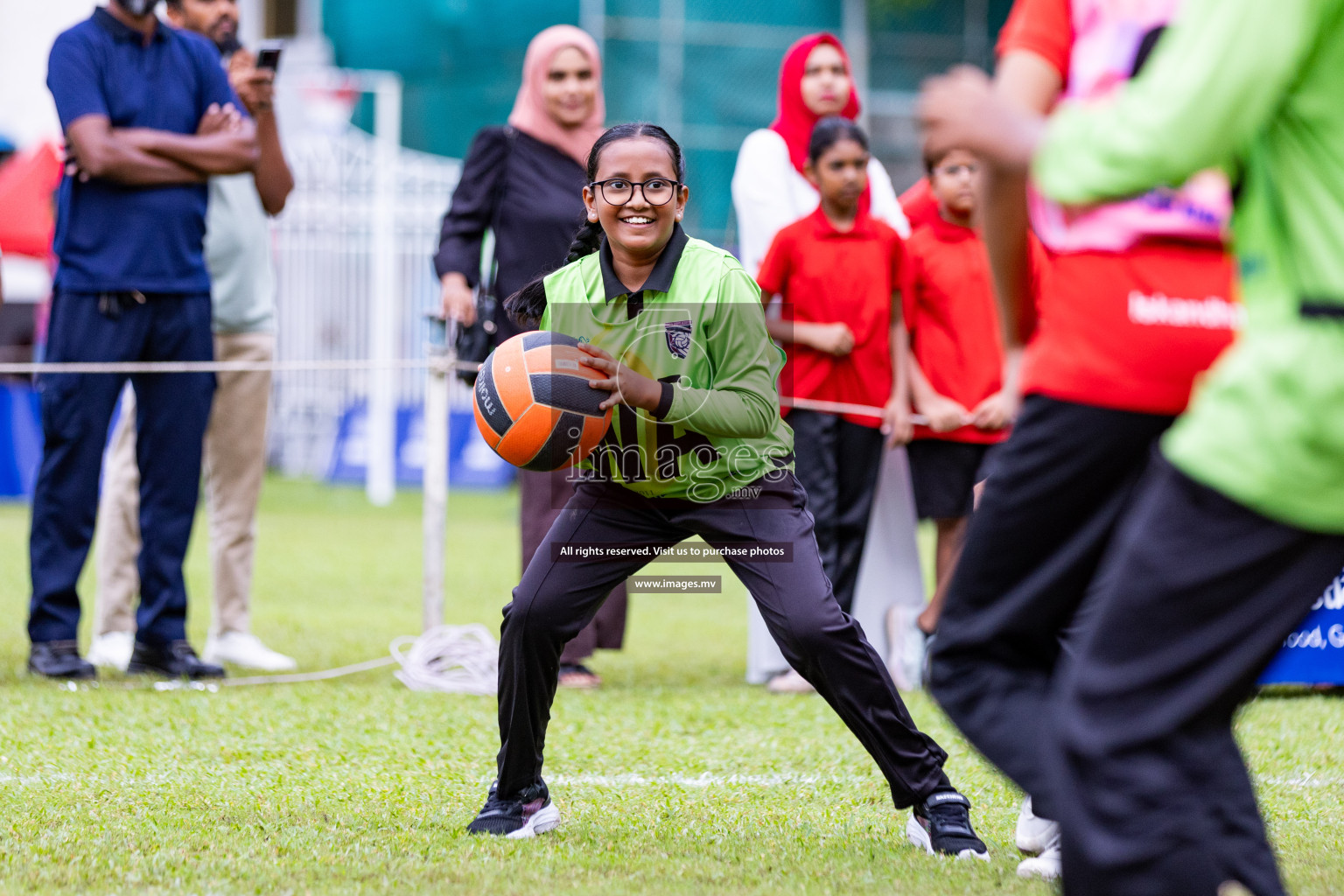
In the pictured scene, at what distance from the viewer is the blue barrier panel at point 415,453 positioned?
1716 cm

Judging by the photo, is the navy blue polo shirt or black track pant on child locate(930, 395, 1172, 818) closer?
black track pant on child locate(930, 395, 1172, 818)

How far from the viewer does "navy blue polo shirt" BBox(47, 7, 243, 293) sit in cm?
632

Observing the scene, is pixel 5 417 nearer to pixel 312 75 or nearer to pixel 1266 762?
pixel 312 75

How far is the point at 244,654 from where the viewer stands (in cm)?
693

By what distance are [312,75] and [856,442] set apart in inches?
567

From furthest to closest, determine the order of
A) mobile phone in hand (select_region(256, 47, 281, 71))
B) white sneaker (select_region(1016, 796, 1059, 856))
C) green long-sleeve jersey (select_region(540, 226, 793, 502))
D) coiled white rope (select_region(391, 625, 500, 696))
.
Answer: mobile phone in hand (select_region(256, 47, 281, 71)), coiled white rope (select_region(391, 625, 500, 696)), green long-sleeve jersey (select_region(540, 226, 793, 502)), white sneaker (select_region(1016, 796, 1059, 856))

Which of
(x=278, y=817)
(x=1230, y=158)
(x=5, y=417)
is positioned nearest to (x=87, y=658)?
(x=278, y=817)

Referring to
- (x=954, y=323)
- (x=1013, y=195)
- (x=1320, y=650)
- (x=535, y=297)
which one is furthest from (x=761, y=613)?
(x=1320, y=650)

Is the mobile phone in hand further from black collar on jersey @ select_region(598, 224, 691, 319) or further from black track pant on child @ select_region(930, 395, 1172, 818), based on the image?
black track pant on child @ select_region(930, 395, 1172, 818)

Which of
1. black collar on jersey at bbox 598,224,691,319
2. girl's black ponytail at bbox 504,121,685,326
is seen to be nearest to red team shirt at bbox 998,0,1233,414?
black collar on jersey at bbox 598,224,691,319

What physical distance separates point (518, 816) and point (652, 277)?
1.38 metres

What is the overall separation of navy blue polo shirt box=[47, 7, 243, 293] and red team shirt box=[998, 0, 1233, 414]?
4574mm

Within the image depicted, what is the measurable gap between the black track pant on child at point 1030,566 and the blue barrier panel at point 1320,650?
3.50 m

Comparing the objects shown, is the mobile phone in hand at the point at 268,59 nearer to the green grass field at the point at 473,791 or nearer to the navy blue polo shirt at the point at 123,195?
the navy blue polo shirt at the point at 123,195
